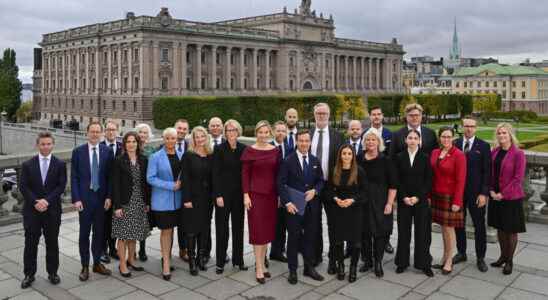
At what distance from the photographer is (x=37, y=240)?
7.90 m

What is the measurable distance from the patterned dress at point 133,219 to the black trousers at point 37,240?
857 millimetres

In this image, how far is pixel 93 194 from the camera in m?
8.35

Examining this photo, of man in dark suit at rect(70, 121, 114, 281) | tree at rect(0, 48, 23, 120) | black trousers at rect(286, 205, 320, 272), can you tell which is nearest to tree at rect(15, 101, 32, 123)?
tree at rect(0, 48, 23, 120)

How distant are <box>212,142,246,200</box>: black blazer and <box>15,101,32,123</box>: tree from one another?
311 feet

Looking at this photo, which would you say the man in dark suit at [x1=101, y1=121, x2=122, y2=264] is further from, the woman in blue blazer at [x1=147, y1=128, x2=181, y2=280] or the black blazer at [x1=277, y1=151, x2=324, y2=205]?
the black blazer at [x1=277, y1=151, x2=324, y2=205]

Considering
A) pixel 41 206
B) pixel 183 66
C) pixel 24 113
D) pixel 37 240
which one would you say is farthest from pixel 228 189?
pixel 24 113

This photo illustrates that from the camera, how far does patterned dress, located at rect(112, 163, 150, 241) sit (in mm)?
8328

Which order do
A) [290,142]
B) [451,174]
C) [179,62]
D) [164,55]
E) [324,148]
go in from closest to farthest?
1. [451,174]
2. [324,148]
3. [290,142]
4. [164,55]
5. [179,62]

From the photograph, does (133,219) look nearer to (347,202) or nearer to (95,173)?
(95,173)

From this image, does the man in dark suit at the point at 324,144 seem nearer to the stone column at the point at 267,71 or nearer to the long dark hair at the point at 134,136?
the long dark hair at the point at 134,136

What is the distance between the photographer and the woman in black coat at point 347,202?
810 centimetres

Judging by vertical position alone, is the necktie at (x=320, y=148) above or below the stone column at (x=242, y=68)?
below

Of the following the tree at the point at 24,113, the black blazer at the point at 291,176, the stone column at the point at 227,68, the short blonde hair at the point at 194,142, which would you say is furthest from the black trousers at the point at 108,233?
the tree at the point at 24,113

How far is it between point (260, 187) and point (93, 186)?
2495 mm
